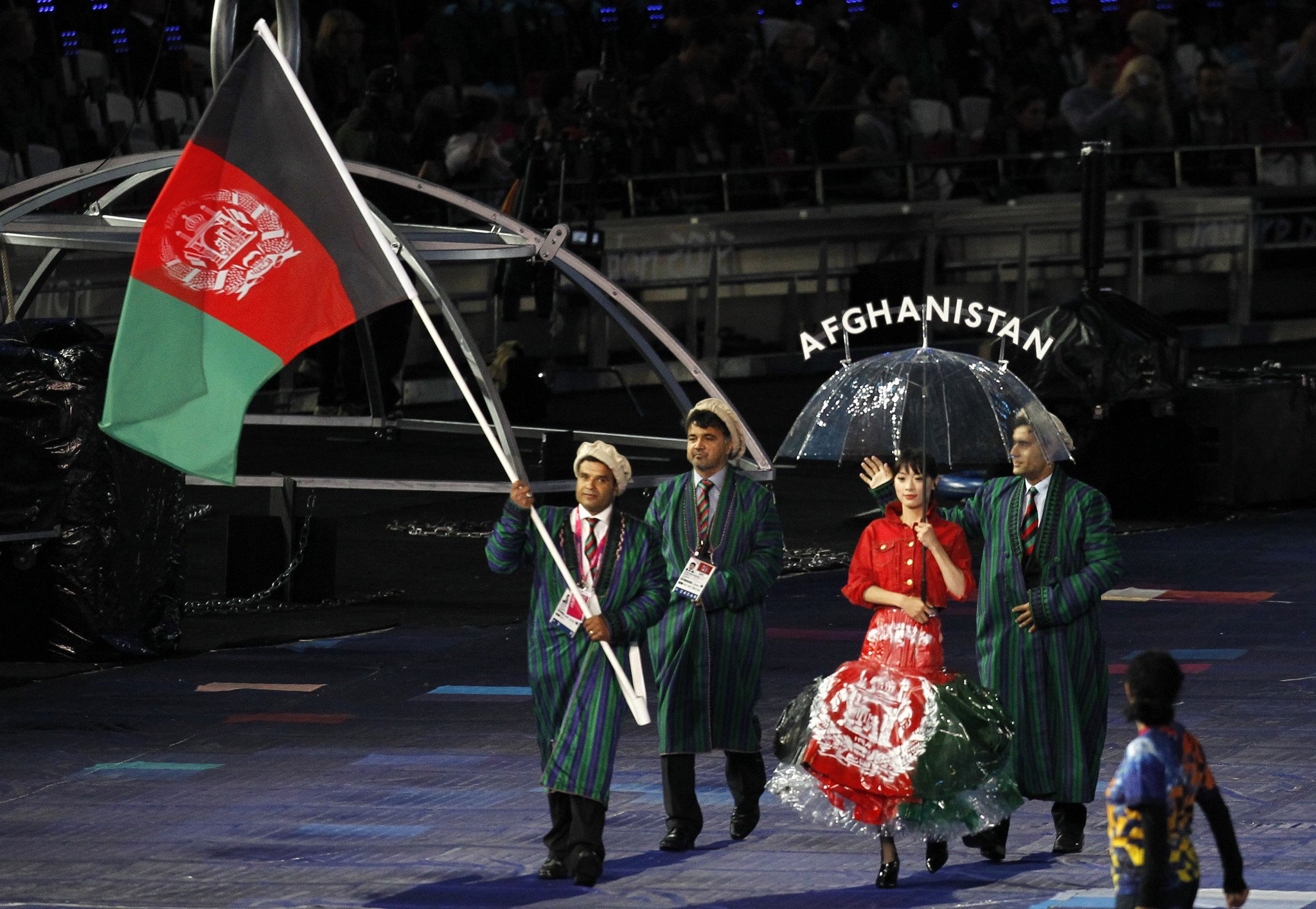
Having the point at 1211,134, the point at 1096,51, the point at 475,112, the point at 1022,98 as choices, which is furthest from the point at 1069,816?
the point at 1096,51

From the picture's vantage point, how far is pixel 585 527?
7.79 meters

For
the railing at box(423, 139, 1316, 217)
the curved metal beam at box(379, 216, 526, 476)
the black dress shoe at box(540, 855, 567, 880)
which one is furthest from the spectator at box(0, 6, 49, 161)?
the black dress shoe at box(540, 855, 567, 880)

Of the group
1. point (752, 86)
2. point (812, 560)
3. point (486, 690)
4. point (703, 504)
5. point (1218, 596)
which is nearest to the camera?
point (703, 504)

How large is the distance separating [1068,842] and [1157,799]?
2.35 meters

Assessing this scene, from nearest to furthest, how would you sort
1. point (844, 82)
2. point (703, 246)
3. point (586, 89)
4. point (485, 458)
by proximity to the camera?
point (485, 458) < point (586, 89) < point (703, 246) < point (844, 82)

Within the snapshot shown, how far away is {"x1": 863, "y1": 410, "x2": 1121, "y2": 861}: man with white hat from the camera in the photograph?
25.8 ft

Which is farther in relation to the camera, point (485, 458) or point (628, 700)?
point (485, 458)

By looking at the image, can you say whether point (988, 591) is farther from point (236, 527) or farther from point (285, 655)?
point (236, 527)

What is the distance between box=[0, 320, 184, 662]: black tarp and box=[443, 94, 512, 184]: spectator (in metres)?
8.85

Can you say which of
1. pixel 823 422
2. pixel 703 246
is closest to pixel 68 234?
pixel 823 422

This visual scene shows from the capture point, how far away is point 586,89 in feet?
64.3

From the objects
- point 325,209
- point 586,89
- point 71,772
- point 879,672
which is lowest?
point 71,772

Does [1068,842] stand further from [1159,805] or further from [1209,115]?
[1209,115]

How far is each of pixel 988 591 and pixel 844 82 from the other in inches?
632
